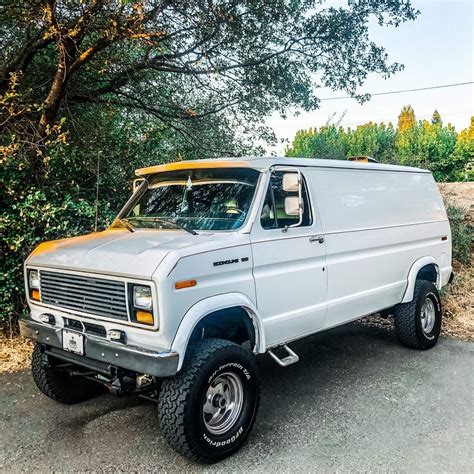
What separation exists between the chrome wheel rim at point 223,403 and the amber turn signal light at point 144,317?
658 mm

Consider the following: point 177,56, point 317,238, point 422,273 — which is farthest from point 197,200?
point 177,56

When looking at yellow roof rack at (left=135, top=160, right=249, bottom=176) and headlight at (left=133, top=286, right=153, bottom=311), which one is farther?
yellow roof rack at (left=135, top=160, right=249, bottom=176)

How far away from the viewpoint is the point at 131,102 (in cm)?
812

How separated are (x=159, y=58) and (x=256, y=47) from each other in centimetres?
169

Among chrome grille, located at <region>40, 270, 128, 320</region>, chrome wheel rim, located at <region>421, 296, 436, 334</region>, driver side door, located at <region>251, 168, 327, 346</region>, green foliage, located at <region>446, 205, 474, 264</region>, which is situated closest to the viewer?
chrome grille, located at <region>40, 270, 128, 320</region>

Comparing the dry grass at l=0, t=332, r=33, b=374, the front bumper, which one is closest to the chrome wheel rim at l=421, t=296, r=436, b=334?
the front bumper

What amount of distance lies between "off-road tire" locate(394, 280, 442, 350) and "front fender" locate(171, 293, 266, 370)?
2.54 m

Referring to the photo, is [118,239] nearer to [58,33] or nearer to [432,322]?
[58,33]

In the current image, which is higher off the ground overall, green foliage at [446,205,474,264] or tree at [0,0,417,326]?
tree at [0,0,417,326]

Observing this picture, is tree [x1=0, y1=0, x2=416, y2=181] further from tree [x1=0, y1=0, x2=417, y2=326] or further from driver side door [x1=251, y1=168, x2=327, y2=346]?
driver side door [x1=251, y1=168, x2=327, y2=346]

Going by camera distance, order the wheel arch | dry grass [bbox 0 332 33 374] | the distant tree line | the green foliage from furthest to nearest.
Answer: the distant tree line
the green foliage
the wheel arch
dry grass [bbox 0 332 33 374]

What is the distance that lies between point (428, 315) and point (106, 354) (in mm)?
4262

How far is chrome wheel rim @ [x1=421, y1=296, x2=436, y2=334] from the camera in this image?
18.4 ft

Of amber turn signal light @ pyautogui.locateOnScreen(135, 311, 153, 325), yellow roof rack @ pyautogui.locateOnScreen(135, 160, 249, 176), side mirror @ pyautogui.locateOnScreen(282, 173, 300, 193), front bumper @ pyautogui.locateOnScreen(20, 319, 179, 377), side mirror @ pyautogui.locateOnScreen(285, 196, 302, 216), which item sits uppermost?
yellow roof rack @ pyautogui.locateOnScreen(135, 160, 249, 176)
